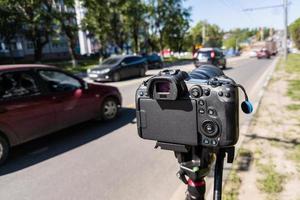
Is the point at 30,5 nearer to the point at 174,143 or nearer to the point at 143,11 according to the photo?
the point at 143,11

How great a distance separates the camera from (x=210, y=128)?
161 centimetres

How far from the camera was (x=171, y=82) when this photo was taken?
1.65m

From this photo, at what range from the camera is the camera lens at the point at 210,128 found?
5.27ft

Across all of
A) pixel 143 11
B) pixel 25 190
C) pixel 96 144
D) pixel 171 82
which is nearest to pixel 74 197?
pixel 25 190

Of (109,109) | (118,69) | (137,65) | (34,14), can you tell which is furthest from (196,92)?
(34,14)

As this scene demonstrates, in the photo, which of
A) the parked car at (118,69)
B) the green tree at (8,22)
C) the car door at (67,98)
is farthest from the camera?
the green tree at (8,22)

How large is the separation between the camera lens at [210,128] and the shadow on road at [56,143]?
3587 mm

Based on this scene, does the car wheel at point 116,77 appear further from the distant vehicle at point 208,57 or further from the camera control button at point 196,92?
the camera control button at point 196,92

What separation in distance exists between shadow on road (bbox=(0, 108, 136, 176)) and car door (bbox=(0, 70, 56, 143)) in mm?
305

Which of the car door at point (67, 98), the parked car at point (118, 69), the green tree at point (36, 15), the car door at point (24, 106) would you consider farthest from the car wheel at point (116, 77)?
the car door at point (24, 106)

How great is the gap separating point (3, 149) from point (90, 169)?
1.46 m

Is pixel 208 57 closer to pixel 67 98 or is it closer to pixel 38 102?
pixel 67 98

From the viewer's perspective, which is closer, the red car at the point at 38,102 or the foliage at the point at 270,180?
the foliage at the point at 270,180

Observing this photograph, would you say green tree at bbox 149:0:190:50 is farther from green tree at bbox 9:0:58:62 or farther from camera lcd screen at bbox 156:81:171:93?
camera lcd screen at bbox 156:81:171:93
